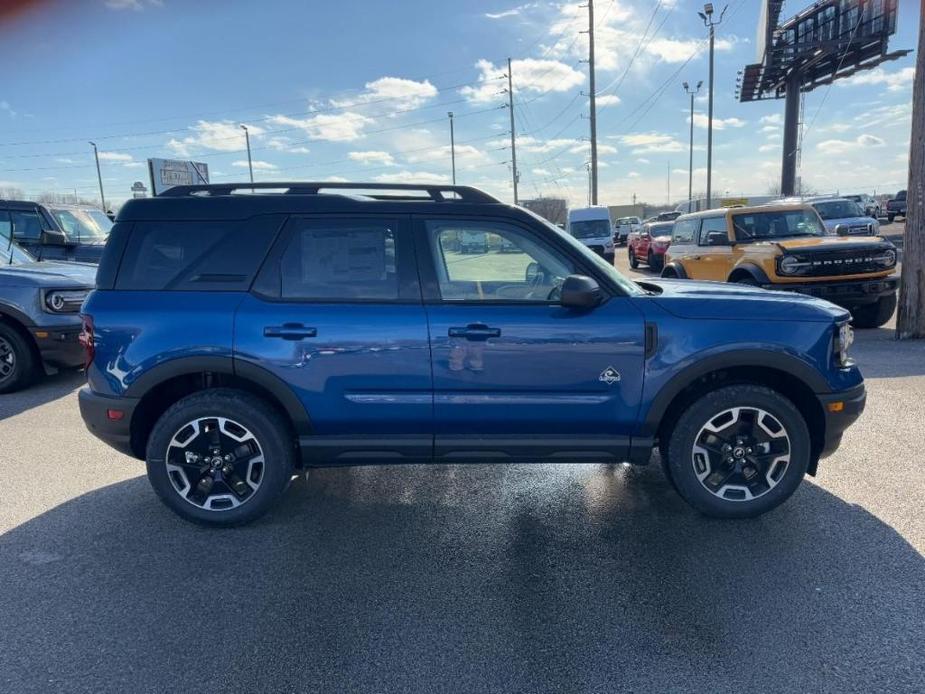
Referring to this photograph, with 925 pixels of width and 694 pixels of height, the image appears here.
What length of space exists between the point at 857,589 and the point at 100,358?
13.8 feet

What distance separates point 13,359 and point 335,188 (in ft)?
17.6

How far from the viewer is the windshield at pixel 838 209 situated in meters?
16.6

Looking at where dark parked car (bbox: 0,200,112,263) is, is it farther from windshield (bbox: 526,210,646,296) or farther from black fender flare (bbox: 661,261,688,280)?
black fender flare (bbox: 661,261,688,280)

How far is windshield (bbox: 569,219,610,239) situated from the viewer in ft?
75.9

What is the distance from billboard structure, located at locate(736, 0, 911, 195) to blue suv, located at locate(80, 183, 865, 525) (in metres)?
39.1

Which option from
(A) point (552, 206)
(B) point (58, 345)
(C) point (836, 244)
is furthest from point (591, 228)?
(A) point (552, 206)

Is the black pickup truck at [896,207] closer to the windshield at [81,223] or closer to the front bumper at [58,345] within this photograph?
the windshield at [81,223]

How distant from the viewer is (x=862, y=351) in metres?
7.89

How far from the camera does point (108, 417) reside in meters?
3.58

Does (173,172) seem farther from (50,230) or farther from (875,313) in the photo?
(875,313)

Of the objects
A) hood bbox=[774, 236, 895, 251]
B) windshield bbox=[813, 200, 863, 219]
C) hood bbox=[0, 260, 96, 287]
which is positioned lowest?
hood bbox=[774, 236, 895, 251]

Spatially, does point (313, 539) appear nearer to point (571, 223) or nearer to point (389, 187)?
point (389, 187)

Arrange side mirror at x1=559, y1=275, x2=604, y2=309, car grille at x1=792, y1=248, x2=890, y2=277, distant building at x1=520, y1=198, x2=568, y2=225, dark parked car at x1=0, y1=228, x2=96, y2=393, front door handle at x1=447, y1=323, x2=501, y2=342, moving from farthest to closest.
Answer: distant building at x1=520, y1=198, x2=568, y2=225 < car grille at x1=792, y1=248, x2=890, y2=277 < dark parked car at x1=0, y1=228, x2=96, y2=393 < front door handle at x1=447, y1=323, x2=501, y2=342 < side mirror at x1=559, y1=275, x2=604, y2=309

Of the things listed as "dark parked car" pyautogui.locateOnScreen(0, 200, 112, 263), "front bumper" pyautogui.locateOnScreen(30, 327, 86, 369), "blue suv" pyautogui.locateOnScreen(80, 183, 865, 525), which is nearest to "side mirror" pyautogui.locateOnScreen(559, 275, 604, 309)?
"blue suv" pyautogui.locateOnScreen(80, 183, 865, 525)
